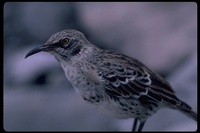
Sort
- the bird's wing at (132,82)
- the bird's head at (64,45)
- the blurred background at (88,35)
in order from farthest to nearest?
the blurred background at (88,35) → the bird's wing at (132,82) → the bird's head at (64,45)

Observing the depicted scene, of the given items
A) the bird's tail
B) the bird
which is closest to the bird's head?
the bird

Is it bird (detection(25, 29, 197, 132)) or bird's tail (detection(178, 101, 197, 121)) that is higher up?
bird (detection(25, 29, 197, 132))

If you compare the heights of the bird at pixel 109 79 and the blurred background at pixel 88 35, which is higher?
the bird at pixel 109 79

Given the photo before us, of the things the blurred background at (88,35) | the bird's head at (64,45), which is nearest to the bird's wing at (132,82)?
the bird's head at (64,45)

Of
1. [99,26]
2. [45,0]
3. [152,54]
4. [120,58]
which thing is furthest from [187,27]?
[120,58]

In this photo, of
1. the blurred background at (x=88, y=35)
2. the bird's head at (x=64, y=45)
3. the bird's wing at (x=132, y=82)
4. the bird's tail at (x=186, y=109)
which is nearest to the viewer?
the bird's head at (x=64, y=45)

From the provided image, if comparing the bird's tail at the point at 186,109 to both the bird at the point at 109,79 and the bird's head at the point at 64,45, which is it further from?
the bird's head at the point at 64,45

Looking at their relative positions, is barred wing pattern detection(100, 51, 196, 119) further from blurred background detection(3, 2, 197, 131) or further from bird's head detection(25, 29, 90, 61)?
blurred background detection(3, 2, 197, 131)

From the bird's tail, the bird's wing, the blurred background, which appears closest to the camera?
the bird's wing
